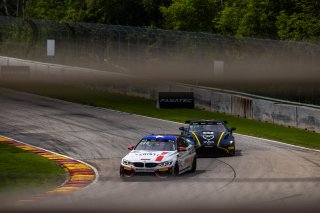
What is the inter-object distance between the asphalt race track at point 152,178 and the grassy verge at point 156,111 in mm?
1789

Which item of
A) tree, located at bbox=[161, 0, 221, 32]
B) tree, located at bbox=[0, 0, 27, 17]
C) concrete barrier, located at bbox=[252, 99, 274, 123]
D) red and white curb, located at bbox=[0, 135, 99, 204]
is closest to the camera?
A: red and white curb, located at bbox=[0, 135, 99, 204]

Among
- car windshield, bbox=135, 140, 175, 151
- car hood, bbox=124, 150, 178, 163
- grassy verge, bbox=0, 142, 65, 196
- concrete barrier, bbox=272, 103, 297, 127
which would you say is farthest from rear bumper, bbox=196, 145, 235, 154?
concrete barrier, bbox=272, 103, 297, 127

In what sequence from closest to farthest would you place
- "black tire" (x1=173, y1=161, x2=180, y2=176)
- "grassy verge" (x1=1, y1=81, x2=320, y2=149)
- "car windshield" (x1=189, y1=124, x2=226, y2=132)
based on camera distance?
"black tire" (x1=173, y1=161, x2=180, y2=176) < "car windshield" (x1=189, y1=124, x2=226, y2=132) < "grassy verge" (x1=1, y1=81, x2=320, y2=149)

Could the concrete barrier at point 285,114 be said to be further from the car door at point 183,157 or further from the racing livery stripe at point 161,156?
the racing livery stripe at point 161,156

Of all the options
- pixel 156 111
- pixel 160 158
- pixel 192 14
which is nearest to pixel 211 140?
pixel 160 158

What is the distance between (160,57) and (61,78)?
7.19m

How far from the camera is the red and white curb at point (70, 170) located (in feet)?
81.8

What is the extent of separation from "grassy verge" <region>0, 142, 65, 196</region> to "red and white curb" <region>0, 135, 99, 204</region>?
30cm

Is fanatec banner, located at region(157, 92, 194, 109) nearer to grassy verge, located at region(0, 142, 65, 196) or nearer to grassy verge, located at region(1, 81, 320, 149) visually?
grassy verge, located at region(1, 81, 320, 149)

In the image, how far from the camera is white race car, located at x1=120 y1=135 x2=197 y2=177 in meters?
25.7

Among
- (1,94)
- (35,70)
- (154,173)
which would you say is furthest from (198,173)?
(35,70)

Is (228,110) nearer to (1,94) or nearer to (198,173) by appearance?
(1,94)

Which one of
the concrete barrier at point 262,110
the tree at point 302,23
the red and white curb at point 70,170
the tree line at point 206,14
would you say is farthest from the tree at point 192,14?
the red and white curb at point 70,170

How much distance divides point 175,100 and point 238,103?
4.83m
